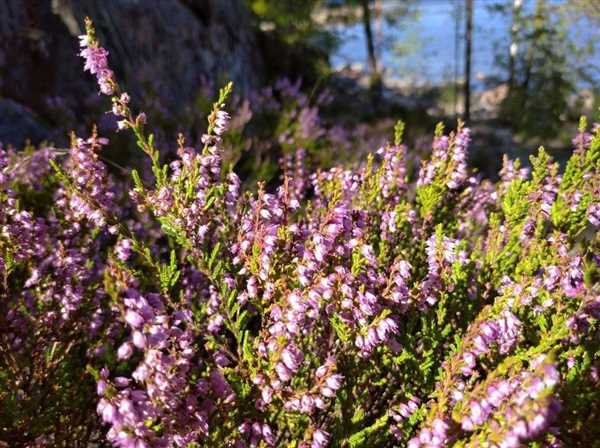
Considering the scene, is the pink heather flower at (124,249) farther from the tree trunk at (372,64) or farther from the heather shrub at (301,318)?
the tree trunk at (372,64)

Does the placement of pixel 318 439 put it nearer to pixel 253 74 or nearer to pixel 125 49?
pixel 125 49

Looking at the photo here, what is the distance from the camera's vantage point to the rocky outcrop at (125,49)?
7.22 metres

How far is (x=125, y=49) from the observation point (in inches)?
334

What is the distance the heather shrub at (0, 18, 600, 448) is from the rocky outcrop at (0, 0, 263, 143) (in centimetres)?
385

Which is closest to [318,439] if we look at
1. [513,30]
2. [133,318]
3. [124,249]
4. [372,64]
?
[133,318]

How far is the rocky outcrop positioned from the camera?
7.22m

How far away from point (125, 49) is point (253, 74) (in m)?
3.39

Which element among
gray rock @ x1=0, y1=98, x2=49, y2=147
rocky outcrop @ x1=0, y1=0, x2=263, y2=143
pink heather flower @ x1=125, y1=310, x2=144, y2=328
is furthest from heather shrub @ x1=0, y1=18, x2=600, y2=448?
rocky outcrop @ x1=0, y1=0, x2=263, y2=143

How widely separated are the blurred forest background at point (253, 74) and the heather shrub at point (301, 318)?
0.70m

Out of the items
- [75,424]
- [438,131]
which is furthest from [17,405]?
[438,131]

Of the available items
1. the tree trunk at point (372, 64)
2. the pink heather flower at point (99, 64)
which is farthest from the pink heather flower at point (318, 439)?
the tree trunk at point (372, 64)

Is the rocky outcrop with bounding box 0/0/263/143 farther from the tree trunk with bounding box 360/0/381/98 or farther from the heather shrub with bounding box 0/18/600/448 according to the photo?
the tree trunk with bounding box 360/0/381/98

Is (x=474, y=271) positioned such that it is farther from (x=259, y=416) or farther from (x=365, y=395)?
(x=259, y=416)

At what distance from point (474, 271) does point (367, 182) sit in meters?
0.82
